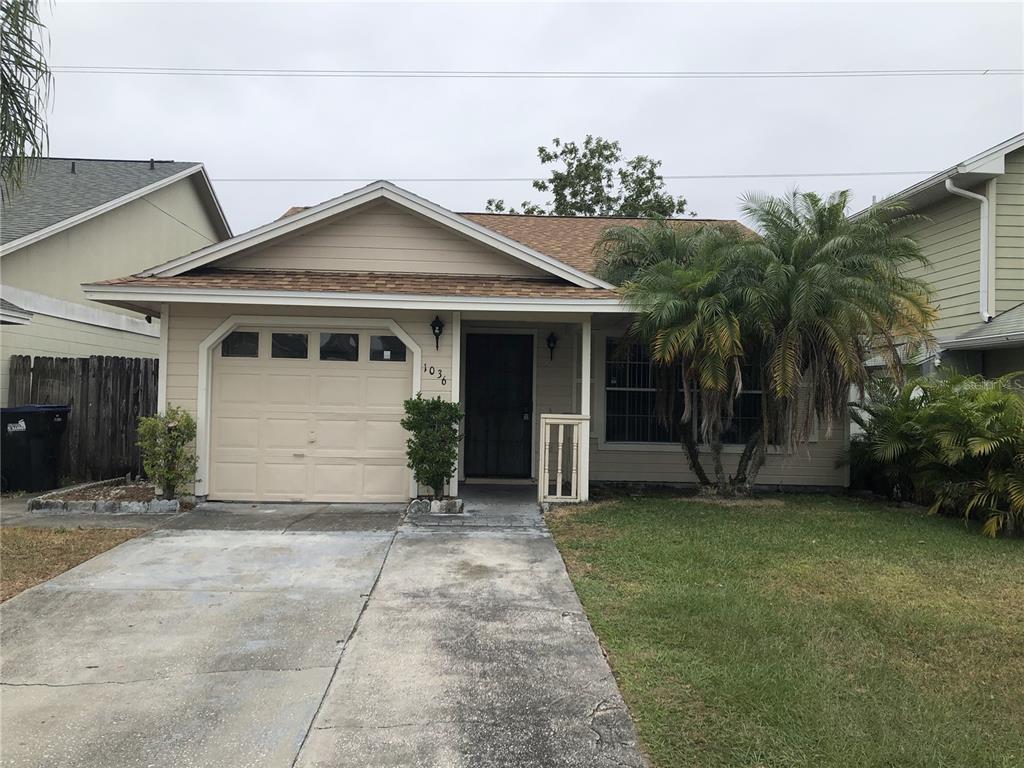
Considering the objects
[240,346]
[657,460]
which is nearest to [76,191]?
[240,346]

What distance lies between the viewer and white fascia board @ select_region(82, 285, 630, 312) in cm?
756

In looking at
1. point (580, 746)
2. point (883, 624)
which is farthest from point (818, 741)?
point (883, 624)

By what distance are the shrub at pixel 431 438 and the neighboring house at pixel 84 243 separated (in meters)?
5.61

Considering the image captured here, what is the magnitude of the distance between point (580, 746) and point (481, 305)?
5.51 metres

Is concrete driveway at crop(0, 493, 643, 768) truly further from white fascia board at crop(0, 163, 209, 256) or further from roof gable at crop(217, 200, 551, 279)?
white fascia board at crop(0, 163, 209, 256)

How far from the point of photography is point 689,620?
4.32m

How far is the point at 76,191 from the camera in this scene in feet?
41.0

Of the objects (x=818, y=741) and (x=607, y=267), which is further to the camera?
(x=607, y=267)

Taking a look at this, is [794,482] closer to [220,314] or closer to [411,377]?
[411,377]

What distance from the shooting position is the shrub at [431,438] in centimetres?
758


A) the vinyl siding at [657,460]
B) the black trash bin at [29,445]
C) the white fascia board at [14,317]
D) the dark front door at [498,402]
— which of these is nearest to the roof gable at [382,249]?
the dark front door at [498,402]

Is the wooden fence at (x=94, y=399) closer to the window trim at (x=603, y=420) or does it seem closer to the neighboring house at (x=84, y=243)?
the neighboring house at (x=84, y=243)

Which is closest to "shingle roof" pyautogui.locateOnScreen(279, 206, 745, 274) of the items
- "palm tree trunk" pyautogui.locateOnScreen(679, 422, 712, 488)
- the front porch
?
the front porch

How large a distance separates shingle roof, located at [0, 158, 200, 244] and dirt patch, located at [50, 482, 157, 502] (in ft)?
13.8
